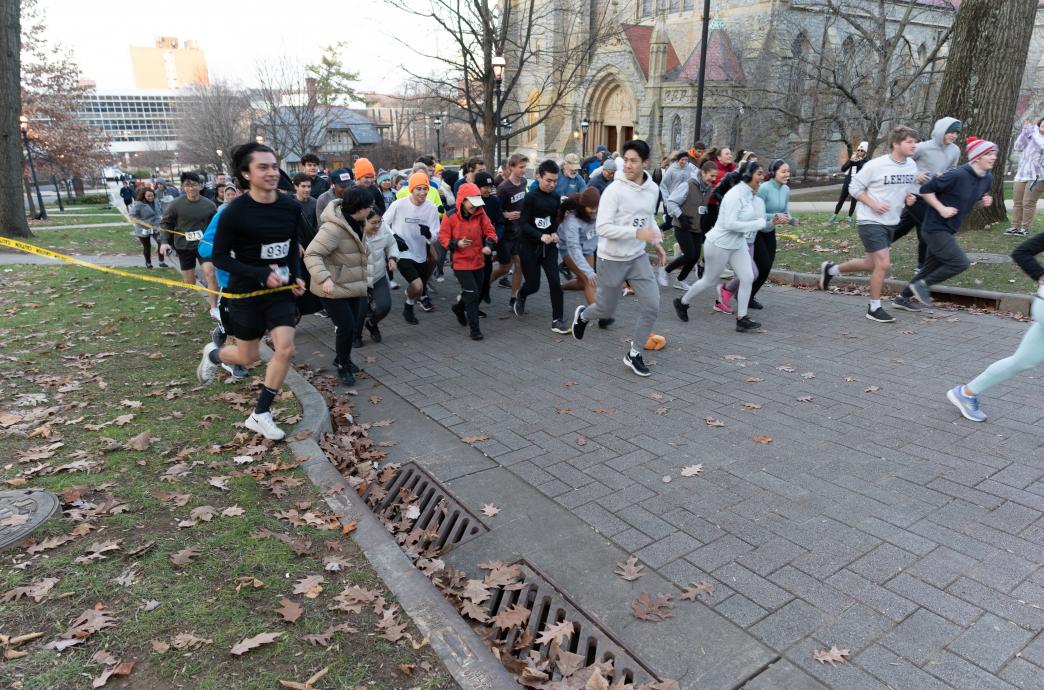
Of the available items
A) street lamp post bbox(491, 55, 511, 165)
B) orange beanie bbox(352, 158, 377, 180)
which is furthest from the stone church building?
orange beanie bbox(352, 158, 377, 180)

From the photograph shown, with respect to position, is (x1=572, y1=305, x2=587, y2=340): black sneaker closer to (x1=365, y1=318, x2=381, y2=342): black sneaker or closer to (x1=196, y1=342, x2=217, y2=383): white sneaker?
(x1=365, y1=318, x2=381, y2=342): black sneaker

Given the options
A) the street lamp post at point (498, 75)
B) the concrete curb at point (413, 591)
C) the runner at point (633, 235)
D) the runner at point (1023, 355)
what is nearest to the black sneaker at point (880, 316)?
the runner at point (1023, 355)

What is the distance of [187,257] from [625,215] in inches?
248

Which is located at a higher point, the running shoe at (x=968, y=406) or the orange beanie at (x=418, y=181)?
the orange beanie at (x=418, y=181)

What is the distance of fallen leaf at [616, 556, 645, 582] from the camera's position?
3449mm

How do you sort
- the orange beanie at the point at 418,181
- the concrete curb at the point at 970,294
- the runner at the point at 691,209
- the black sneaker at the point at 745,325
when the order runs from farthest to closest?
the runner at the point at 691,209 < the orange beanie at the point at 418,181 < the concrete curb at the point at 970,294 < the black sneaker at the point at 745,325

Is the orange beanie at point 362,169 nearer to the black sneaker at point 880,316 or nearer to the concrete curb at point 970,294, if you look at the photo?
the concrete curb at point 970,294

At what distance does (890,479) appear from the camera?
433cm

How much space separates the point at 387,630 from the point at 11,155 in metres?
19.6

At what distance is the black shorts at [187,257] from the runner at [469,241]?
373 cm

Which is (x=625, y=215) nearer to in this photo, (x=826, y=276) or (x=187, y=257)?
(x=826, y=276)

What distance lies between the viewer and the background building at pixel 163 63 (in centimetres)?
17125

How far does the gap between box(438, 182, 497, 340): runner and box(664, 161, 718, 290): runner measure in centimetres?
305

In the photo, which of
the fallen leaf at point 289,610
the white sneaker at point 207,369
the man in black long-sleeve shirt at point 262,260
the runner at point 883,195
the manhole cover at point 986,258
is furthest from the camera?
the manhole cover at point 986,258
